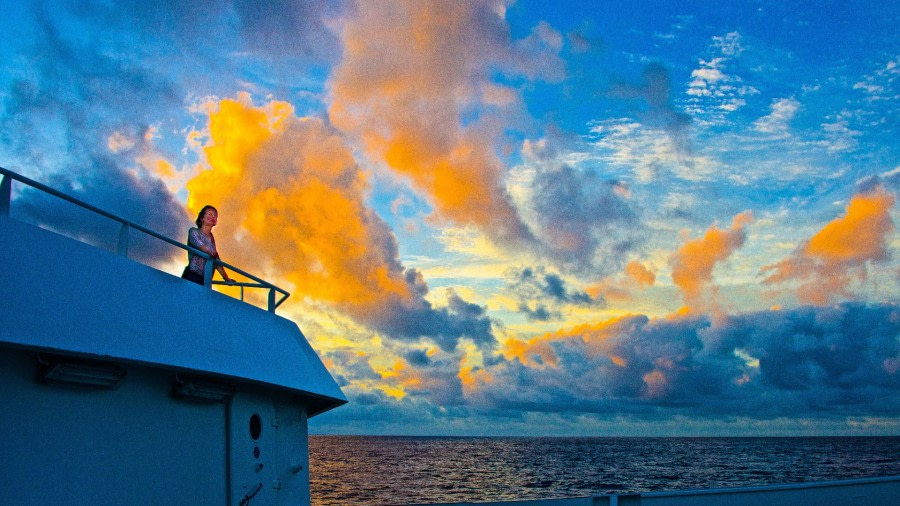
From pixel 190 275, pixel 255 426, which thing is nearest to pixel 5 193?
pixel 190 275

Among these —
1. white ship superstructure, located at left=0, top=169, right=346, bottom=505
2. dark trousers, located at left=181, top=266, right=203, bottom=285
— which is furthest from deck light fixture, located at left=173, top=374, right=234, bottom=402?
dark trousers, located at left=181, top=266, right=203, bottom=285

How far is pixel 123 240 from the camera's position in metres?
8.50

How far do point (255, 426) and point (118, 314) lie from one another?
3672 millimetres

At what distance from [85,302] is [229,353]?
2.49 metres

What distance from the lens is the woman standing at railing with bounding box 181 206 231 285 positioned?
34.2 feet

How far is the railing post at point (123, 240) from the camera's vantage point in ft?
27.8

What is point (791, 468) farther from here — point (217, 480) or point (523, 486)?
point (217, 480)

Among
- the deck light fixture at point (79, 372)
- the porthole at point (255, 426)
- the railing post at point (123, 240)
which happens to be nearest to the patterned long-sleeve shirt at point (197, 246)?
the railing post at point (123, 240)

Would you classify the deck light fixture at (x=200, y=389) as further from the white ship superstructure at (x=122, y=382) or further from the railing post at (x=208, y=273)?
the railing post at (x=208, y=273)

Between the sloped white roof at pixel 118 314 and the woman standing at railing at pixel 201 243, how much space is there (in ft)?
1.72

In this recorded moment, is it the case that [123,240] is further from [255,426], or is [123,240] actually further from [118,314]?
[255,426]

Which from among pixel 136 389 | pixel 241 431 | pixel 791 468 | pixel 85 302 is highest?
pixel 85 302

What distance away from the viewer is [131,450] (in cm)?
763

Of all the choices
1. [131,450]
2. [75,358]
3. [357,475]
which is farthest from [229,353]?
[357,475]
